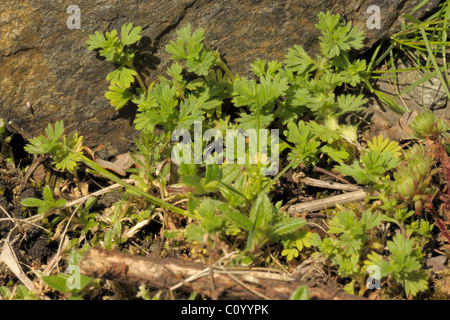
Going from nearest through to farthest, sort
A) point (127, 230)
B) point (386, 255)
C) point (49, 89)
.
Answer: point (386, 255) < point (127, 230) < point (49, 89)

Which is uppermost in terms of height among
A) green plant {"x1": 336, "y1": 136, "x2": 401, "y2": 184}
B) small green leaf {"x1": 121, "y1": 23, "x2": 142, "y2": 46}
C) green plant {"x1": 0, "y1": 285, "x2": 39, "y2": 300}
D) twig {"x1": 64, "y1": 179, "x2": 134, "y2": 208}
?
small green leaf {"x1": 121, "y1": 23, "x2": 142, "y2": 46}

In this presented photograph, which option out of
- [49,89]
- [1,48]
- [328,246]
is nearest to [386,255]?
[328,246]

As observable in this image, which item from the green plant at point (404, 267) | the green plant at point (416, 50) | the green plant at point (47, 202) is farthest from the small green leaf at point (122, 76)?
the green plant at point (404, 267)

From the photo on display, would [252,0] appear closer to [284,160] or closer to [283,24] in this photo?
[283,24]

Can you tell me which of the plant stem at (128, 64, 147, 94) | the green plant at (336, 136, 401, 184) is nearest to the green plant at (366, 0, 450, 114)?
the green plant at (336, 136, 401, 184)

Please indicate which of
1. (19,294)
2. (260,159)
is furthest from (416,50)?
(19,294)

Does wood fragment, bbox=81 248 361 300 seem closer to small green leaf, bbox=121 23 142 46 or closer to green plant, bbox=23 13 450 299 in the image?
green plant, bbox=23 13 450 299

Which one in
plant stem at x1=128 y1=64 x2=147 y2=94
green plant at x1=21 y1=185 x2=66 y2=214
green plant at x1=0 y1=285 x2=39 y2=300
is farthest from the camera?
plant stem at x1=128 y1=64 x2=147 y2=94
